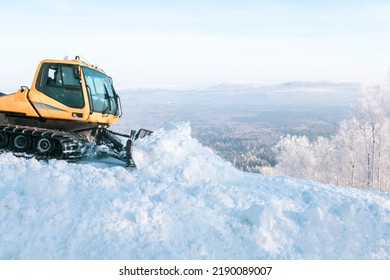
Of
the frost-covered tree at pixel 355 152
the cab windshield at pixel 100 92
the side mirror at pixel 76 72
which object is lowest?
the frost-covered tree at pixel 355 152

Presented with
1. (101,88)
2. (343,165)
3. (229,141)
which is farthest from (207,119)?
(101,88)

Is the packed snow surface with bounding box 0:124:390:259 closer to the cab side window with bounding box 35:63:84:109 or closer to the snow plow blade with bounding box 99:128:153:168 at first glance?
the snow plow blade with bounding box 99:128:153:168

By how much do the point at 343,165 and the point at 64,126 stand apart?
32.6 meters

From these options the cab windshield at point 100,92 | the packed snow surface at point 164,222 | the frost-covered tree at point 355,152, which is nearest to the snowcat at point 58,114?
the cab windshield at point 100,92

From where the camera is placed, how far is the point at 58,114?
10.9m

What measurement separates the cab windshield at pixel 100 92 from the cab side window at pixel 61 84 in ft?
1.03

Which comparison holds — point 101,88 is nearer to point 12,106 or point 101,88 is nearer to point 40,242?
point 12,106

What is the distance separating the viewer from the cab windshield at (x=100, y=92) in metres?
11.0

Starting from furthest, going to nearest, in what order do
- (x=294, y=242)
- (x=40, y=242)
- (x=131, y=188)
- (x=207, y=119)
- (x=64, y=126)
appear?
(x=207, y=119), (x=64, y=126), (x=131, y=188), (x=294, y=242), (x=40, y=242)

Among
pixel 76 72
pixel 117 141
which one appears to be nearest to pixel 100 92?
pixel 76 72

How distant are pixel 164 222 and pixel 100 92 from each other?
6.53 metres

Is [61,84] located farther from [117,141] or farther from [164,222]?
[164,222]

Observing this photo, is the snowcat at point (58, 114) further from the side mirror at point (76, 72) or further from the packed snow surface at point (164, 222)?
the packed snow surface at point (164, 222)

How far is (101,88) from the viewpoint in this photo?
37.8 feet
